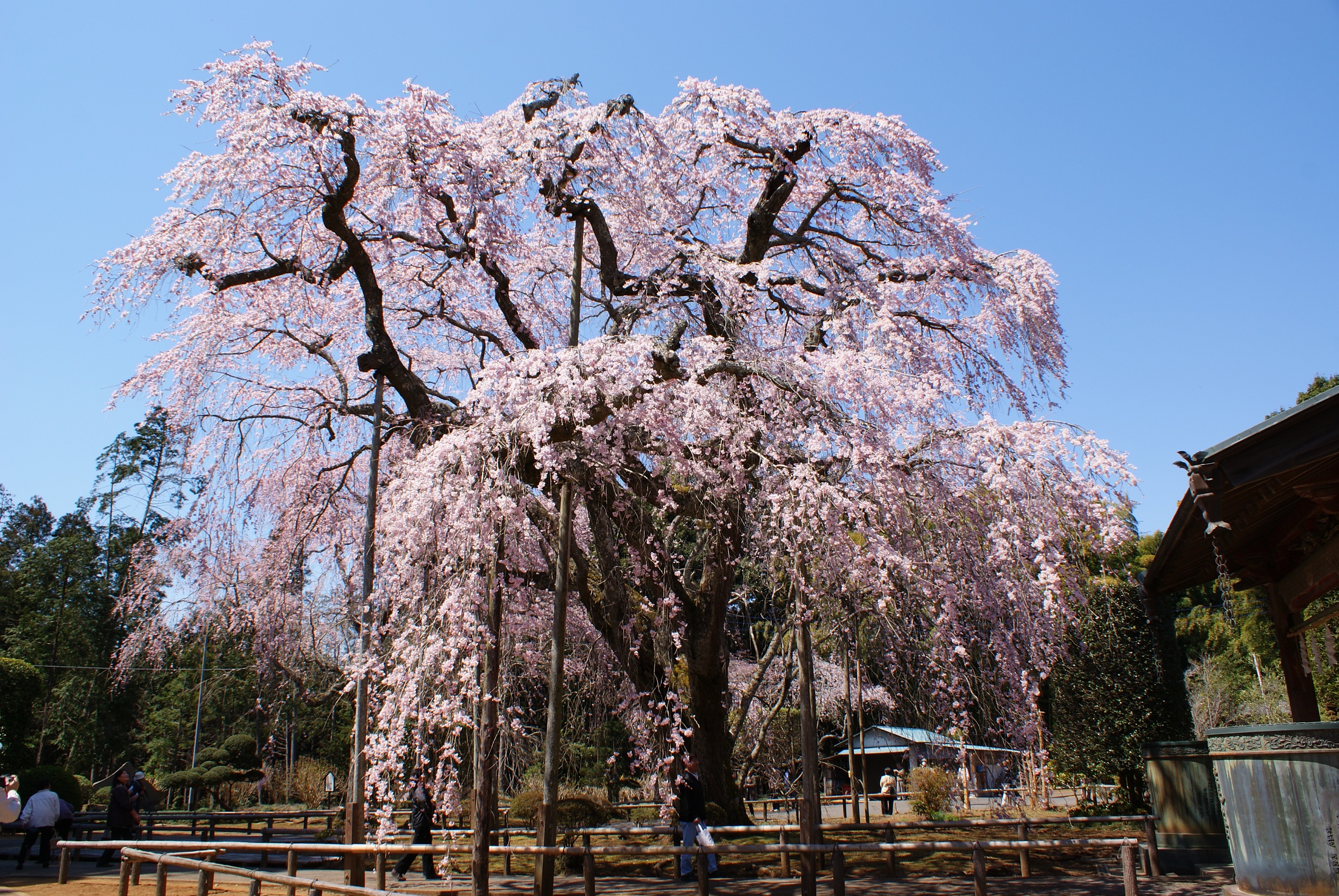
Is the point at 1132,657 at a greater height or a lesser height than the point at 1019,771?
greater

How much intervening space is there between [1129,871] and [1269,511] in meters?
3.25

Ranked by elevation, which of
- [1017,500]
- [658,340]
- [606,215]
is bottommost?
[1017,500]

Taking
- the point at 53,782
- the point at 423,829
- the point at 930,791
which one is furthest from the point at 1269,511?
the point at 53,782

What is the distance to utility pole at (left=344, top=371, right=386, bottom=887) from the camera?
9.16m

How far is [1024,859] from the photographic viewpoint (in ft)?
36.1

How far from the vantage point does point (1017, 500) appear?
8.71m

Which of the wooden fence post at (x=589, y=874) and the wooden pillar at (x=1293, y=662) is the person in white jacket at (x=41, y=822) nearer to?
the wooden fence post at (x=589, y=874)

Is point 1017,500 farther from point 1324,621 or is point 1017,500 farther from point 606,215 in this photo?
point 606,215

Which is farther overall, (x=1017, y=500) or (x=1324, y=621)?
(x=1017, y=500)

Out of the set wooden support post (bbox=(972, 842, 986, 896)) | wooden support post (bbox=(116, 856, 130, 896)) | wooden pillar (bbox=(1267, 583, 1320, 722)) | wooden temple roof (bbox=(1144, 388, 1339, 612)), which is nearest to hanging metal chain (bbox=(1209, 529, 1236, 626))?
wooden temple roof (bbox=(1144, 388, 1339, 612))

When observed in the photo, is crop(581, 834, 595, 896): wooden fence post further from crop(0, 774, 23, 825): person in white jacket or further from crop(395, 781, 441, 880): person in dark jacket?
crop(0, 774, 23, 825): person in white jacket

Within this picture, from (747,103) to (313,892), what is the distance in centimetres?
1104

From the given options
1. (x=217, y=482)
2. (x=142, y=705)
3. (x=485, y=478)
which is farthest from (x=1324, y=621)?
(x=142, y=705)

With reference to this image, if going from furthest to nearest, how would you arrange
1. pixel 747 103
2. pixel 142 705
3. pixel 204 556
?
pixel 142 705
pixel 204 556
pixel 747 103
